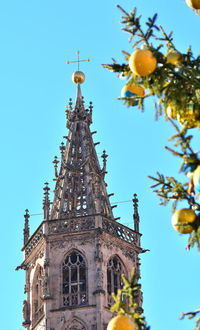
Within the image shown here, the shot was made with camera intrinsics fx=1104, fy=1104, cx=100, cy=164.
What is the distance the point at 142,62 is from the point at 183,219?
1.45 meters

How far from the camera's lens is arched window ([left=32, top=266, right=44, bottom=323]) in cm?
4774

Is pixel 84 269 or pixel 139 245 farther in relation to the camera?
pixel 139 245

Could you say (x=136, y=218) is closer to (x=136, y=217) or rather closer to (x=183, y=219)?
(x=136, y=217)

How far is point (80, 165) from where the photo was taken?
5209 centimetres

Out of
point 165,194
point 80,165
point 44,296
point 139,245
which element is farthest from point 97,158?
point 165,194

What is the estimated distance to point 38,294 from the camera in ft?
160

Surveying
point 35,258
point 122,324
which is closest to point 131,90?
point 122,324

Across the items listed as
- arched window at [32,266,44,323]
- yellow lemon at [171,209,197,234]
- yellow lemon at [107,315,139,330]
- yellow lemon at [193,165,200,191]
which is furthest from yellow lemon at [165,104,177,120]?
arched window at [32,266,44,323]

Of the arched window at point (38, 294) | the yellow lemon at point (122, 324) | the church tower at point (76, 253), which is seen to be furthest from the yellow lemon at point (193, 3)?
the arched window at point (38, 294)

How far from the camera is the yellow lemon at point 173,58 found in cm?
1029

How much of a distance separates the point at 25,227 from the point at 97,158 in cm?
484

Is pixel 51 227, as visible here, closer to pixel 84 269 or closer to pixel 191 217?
pixel 84 269

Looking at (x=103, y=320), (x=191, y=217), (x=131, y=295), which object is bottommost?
(x=131, y=295)

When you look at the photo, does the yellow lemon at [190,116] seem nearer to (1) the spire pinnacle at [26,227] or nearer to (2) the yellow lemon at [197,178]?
(2) the yellow lemon at [197,178]
